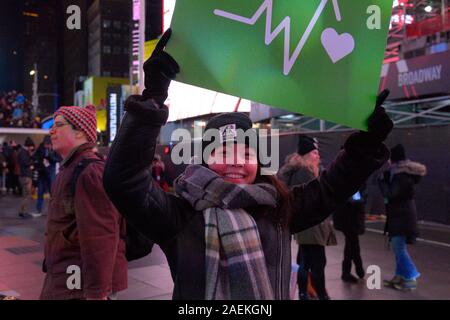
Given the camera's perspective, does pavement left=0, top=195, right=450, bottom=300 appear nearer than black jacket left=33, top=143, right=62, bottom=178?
Yes

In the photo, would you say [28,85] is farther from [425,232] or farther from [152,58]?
[152,58]

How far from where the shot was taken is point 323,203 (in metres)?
2.00

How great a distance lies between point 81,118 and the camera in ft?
9.42

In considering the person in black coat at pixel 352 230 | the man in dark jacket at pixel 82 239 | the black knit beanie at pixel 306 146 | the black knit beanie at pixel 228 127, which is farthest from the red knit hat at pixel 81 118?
the person in black coat at pixel 352 230

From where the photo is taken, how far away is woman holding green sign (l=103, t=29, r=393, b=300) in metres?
1.59

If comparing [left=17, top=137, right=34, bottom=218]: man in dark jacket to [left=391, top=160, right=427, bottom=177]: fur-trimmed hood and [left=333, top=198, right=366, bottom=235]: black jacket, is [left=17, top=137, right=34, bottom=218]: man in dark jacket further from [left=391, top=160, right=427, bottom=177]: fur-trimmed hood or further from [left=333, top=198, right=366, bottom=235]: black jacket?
[left=391, top=160, right=427, bottom=177]: fur-trimmed hood

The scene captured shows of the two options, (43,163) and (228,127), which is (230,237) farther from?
(43,163)

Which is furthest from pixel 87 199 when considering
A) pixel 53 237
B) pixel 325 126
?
pixel 325 126

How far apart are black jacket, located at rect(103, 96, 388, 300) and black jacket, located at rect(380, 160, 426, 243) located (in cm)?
472

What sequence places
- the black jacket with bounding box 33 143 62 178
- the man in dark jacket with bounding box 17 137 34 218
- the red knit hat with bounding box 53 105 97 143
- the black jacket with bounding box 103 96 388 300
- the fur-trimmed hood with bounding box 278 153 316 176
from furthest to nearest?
the man in dark jacket with bounding box 17 137 34 218, the black jacket with bounding box 33 143 62 178, the fur-trimmed hood with bounding box 278 153 316 176, the red knit hat with bounding box 53 105 97 143, the black jacket with bounding box 103 96 388 300

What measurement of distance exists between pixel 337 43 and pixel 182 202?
3.03 ft

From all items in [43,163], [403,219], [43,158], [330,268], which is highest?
[43,158]

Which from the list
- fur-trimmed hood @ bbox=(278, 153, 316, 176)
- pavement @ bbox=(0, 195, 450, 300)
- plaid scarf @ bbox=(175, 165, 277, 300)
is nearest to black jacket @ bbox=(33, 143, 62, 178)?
pavement @ bbox=(0, 195, 450, 300)

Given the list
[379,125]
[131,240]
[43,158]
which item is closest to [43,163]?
[43,158]
